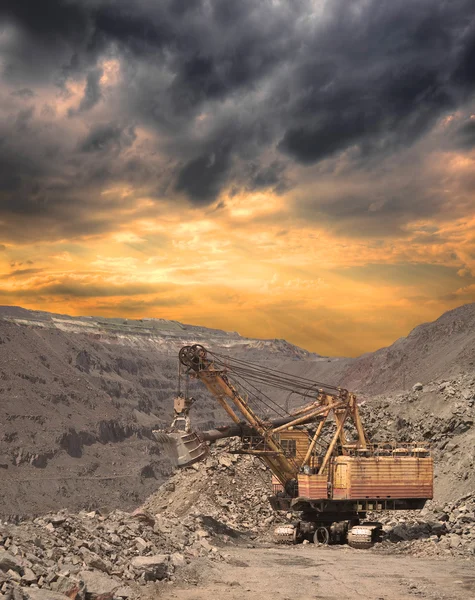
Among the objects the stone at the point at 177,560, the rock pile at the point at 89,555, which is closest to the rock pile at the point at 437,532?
the rock pile at the point at 89,555

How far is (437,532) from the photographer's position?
25.8m

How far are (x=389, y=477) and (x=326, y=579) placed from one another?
8411 mm

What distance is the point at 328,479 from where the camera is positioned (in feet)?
86.9

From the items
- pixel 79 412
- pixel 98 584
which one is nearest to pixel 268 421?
pixel 98 584

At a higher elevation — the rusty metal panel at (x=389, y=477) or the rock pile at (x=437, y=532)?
the rusty metal panel at (x=389, y=477)

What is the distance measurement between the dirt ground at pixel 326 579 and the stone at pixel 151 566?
45 cm

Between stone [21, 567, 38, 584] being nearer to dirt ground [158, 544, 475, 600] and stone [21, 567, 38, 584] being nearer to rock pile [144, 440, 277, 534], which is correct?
dirt ground [158, 544, 475, 600]

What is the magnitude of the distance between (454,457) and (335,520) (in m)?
9.51

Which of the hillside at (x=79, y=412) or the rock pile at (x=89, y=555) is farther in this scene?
the hillside at (x=79, y=412)

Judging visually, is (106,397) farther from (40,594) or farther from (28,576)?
(40,594)

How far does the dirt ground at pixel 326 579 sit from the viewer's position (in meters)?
15.9

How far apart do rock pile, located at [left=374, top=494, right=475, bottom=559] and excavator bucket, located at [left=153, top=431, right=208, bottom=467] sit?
23.4ft

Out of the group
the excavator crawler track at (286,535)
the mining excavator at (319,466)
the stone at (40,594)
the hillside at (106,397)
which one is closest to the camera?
the stone at (40,594)

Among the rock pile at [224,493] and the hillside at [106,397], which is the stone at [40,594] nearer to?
the rock pile at [224,493]
